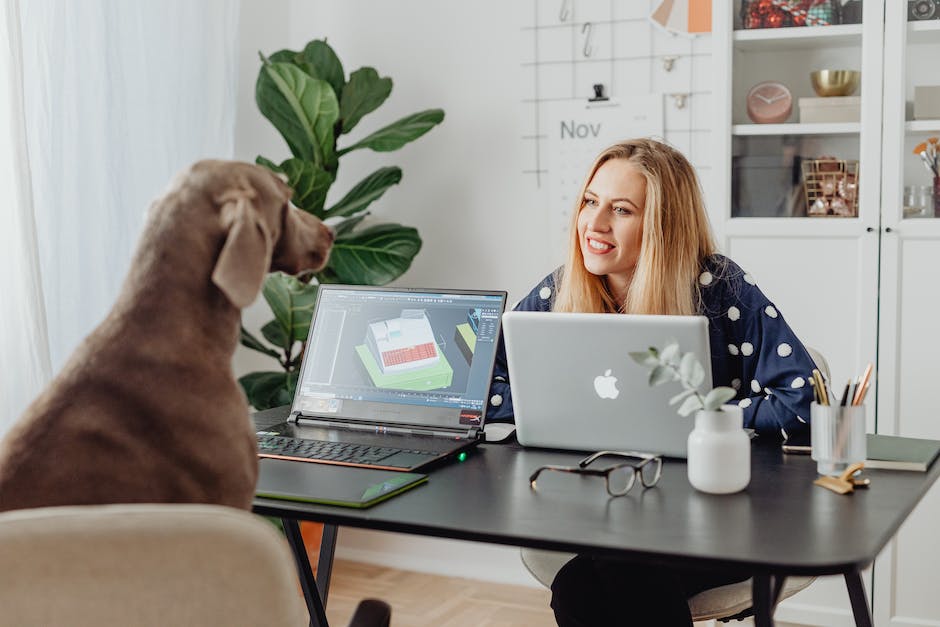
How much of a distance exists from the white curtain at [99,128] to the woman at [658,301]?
98 cm

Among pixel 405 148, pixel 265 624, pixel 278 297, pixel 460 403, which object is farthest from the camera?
pixel 405 148

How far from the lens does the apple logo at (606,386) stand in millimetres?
1670

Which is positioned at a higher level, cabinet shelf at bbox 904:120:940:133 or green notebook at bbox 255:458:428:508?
cabinet shelf at bbox 904:120:940:133

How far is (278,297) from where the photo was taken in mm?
3125

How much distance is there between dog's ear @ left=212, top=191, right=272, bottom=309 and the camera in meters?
1.30

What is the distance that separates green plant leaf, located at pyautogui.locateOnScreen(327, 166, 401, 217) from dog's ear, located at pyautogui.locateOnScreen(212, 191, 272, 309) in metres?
1.81

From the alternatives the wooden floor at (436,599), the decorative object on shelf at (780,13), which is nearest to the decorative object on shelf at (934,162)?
the decorative object on shelf at (780,13)

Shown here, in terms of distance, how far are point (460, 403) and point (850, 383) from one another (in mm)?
665

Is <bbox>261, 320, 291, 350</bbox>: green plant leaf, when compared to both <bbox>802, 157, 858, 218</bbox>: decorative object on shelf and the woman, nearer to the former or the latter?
the woman

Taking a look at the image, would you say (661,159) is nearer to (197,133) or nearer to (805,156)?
(805,156)

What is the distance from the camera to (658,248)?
6.92ft

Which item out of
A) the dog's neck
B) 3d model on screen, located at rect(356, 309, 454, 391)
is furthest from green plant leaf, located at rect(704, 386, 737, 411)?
the dog's neck

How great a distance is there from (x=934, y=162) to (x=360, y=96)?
1.61 m

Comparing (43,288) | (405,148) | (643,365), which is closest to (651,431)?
(643,365)
